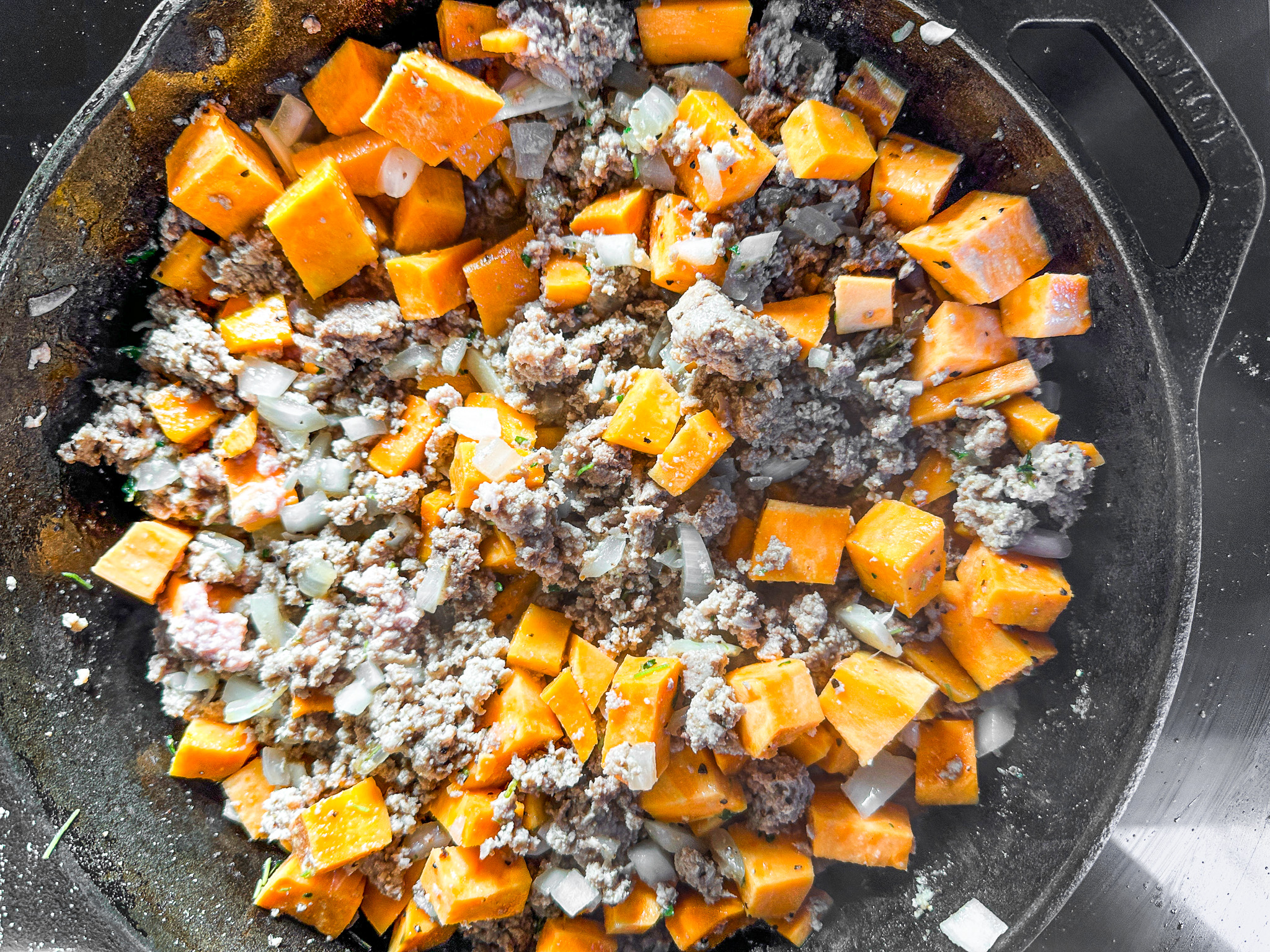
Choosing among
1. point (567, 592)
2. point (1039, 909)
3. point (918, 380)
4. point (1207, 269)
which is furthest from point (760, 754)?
point (1207, 269)

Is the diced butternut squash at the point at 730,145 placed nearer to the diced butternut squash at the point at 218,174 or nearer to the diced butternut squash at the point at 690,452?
the diced butternut squash at the point at 690,452

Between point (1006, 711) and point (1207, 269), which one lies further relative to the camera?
point (1006, 711)

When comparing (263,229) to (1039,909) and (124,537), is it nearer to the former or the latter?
(124,537)

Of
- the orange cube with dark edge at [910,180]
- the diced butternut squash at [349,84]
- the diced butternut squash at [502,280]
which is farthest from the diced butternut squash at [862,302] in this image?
the diced butternut squash at [349,84]

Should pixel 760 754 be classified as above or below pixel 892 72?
below

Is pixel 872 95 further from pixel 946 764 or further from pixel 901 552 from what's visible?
pixel 946 764

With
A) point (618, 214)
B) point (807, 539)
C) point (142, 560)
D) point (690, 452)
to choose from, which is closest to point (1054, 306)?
point (807, 539)
